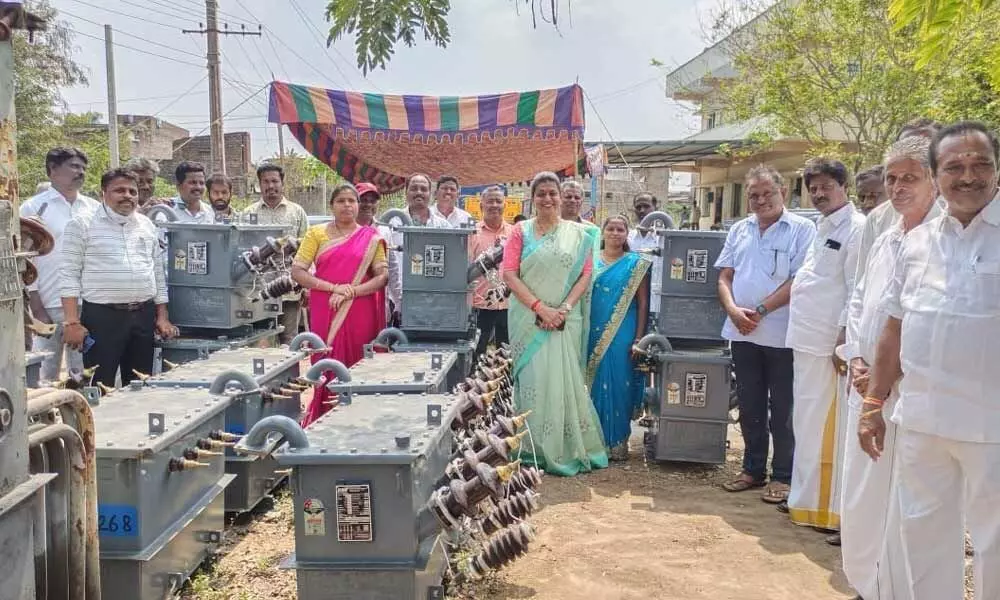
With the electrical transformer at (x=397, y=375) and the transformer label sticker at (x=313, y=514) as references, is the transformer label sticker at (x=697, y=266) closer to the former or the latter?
the electrical transformer at (x=397, y=375)

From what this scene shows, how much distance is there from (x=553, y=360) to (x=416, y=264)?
39.9 inches

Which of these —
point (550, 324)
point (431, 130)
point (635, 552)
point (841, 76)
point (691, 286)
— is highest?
point (841, 76)

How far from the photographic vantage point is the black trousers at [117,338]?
14.1 ft

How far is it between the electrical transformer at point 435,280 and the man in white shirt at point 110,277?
4.79 ft

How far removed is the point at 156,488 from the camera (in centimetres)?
262

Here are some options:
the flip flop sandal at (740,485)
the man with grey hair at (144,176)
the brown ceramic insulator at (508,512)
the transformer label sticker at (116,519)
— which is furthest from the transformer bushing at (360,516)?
the man with grey hair at (144,176)

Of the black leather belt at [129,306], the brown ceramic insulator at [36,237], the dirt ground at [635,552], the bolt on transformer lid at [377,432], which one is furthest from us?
the black leather belt at [129,306]

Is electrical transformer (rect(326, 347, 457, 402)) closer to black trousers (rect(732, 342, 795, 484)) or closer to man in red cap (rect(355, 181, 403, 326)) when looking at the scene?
man in red cap (rect(355, 181, 403, 326))

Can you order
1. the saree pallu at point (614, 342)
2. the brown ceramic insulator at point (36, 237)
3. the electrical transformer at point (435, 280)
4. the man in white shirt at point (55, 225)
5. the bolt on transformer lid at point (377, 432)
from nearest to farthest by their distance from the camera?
the brown ceramic insulator at point (36, 237) < the bolt on transformer lid at point (377, 432) < the man in white shirt at point (55, 225) < the electrical transformer at point (435, 280) < the saree pallu at point (614, 342)

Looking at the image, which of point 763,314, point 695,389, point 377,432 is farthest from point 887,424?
point 695,389

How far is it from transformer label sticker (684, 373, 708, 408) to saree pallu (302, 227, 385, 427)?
1.99m

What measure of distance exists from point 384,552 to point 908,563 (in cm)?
171

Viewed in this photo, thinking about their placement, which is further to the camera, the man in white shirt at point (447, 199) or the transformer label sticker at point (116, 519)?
the man in white shirt at point (447, 199)

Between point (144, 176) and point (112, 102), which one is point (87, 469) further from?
point (112, 102)
